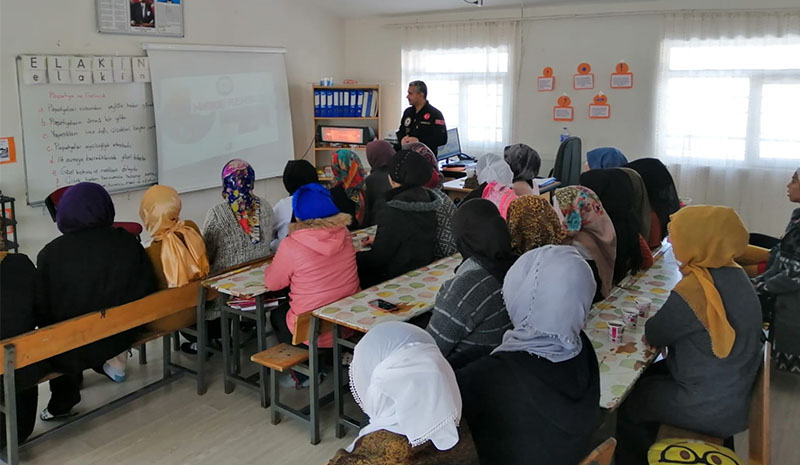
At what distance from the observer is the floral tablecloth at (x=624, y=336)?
219cm

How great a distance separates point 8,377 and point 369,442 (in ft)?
6.34

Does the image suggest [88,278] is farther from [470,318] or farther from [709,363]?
[709,363]

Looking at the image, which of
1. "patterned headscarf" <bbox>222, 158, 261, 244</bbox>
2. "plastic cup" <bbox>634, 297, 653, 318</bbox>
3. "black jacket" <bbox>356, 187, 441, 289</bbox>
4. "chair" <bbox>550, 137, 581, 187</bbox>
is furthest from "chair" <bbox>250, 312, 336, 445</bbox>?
"chair" <bbox>550, 137, 581, 187</bbox>

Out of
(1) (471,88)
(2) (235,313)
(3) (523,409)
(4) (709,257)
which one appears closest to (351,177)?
(2) (235,313)

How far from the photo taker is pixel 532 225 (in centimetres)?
263

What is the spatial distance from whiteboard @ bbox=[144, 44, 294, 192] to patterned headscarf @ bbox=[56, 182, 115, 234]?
311 cm

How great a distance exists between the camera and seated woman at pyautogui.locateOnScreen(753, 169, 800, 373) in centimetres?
337

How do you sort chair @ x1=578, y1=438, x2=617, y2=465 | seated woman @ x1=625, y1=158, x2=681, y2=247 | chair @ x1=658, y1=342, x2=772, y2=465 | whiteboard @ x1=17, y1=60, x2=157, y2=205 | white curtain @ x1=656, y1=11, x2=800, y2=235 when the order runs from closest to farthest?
1. chair @ x1=578, y1=438, x2=617, y2=465
2. chair @ x1=658, y1=342, x2=772, y2=465
3. seated woman @ x1=625, y1=158, x2=681, y2=247
4. whiteboard @ x1=17, y1=60, x2=157, y2=205
5. white curtain @ x1=656, y1=11, x2=800, y2=235

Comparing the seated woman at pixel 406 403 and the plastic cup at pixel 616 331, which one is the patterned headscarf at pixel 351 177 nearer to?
the plastic cup at pixel 616 331

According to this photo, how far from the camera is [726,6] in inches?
241

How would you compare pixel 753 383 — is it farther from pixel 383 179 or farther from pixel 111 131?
pixel 111 131

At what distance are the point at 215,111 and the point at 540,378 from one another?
544 cm

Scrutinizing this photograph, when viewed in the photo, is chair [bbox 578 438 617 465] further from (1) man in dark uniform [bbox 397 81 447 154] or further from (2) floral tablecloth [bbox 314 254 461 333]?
(1) man in dark uniform [bbox 397 81 447 154]

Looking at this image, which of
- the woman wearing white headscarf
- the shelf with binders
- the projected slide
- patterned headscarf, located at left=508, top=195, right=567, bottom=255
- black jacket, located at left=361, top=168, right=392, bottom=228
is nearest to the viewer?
patterned headscarf, located at left=508, top=195, right=567, bottom=255
